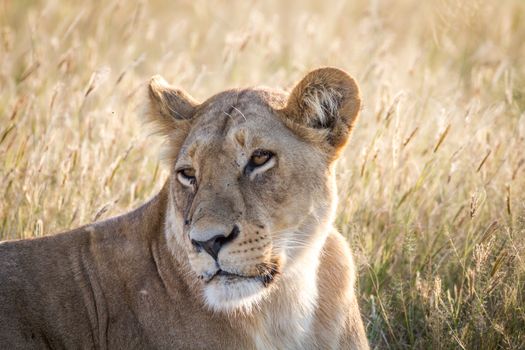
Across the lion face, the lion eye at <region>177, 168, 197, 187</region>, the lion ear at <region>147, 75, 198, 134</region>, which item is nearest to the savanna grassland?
the lion ear at <region>147, 75, 198, 134</region>

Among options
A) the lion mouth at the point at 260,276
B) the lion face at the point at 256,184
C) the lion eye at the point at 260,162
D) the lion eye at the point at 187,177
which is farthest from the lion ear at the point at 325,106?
the lion mouth at the point at 260,276

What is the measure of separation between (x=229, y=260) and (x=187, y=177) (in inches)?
26.8

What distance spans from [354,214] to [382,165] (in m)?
0.47

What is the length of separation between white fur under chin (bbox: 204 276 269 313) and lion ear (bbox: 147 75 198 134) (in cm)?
111

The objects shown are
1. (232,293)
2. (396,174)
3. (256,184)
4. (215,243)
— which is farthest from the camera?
(396,174)

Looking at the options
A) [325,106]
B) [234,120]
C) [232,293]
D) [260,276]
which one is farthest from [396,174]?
[232,293]

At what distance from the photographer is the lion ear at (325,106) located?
455 centimetres

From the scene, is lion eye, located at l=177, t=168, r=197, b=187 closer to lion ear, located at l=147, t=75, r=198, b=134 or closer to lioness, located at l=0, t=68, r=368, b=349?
lioness, located at l=0, t=68, r=368, b=349

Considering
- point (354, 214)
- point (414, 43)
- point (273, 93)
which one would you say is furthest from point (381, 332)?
point (414, 43)

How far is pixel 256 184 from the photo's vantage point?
437cm

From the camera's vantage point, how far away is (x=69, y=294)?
4.73m

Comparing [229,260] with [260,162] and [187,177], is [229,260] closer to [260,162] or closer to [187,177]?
[260,162]

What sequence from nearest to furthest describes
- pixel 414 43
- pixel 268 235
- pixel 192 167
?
pixel 268 235, pixel 192 167, pixel 414 43

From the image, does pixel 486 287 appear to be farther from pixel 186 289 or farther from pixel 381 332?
pixel 186 289
